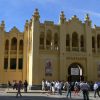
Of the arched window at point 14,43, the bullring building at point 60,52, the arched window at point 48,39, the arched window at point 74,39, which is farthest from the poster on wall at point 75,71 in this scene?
the arched window at point 14,43

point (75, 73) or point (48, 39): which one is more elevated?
point (48, 39)

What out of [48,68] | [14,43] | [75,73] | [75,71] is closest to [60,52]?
[48,68]

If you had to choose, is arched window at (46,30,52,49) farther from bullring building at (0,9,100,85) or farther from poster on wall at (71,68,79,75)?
poster on wall at (71,68,79,75)

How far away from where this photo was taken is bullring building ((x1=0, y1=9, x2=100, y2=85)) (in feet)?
175

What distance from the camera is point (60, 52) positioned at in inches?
2122

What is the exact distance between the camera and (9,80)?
59.1 m

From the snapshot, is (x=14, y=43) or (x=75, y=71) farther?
(x=14, y=43)

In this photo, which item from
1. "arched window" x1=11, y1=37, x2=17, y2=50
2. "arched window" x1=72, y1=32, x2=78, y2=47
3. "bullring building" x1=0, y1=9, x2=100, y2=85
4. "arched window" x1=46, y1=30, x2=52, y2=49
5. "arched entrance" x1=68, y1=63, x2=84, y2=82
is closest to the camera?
"bullring building" x1=0, y1=9, x2=100, y2=85

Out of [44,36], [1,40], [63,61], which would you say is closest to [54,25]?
[44,36]

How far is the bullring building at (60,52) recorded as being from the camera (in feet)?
175

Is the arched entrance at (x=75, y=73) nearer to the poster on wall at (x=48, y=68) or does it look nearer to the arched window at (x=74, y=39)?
the arched window at (x=74, y=39)

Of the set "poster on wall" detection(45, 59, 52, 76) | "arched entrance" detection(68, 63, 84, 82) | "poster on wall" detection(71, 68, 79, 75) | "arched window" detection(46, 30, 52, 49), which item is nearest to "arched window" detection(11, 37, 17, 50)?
"arched window" detection(46, 30, 52, 49)

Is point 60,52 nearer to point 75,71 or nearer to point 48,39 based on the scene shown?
point 48,39

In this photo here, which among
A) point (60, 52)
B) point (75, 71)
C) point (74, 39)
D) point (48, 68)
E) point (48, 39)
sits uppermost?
point (74, 39)
